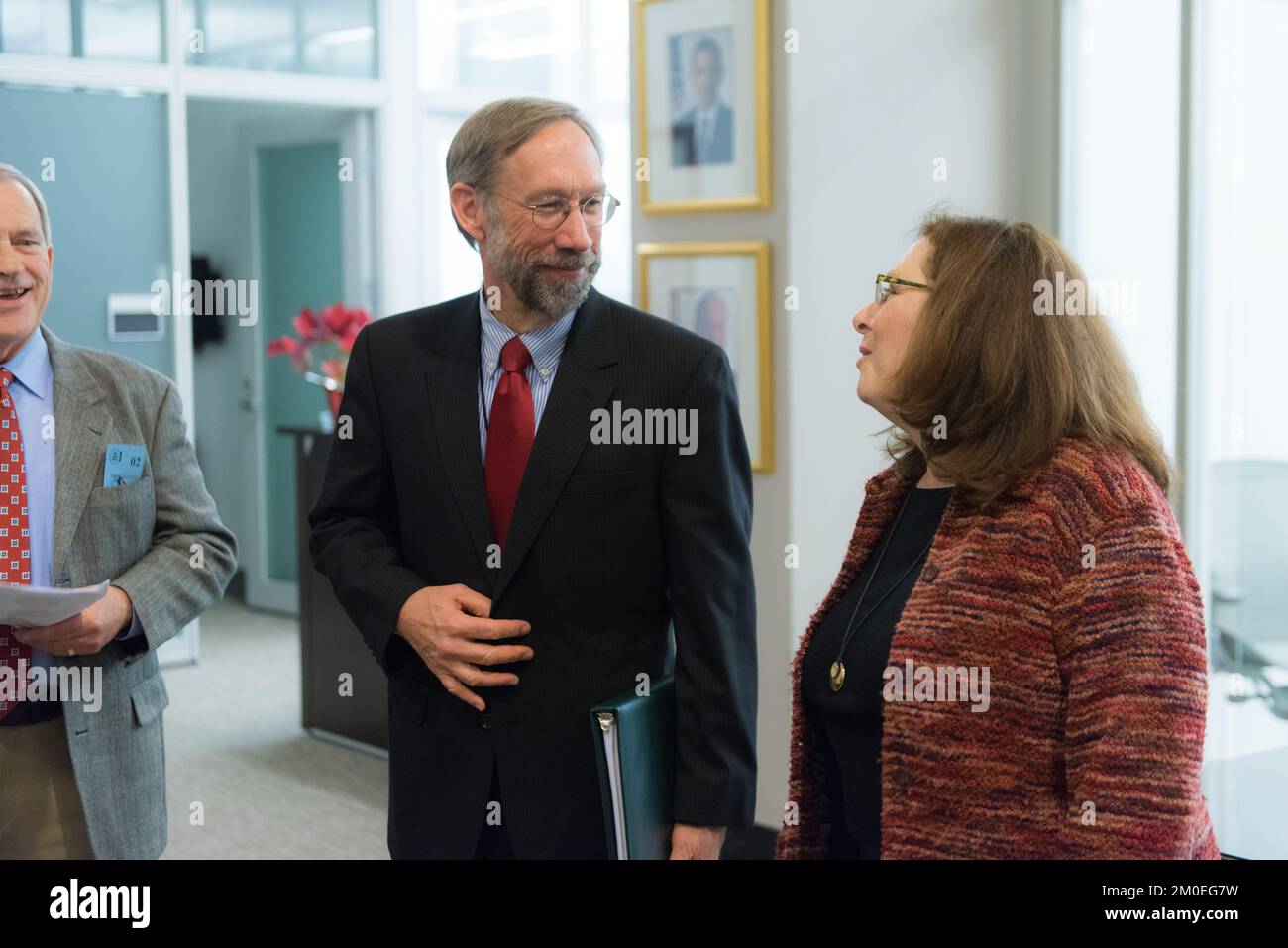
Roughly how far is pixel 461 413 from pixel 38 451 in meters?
0.60

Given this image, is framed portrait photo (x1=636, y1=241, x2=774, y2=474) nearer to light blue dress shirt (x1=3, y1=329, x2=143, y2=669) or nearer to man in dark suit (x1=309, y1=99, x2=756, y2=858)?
man in dark suit (x1=309, y1=99, x2=756, y2=858)

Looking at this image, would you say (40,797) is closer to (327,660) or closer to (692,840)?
(692,840)

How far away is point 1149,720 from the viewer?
133 cm

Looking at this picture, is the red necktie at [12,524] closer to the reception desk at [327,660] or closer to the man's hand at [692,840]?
the man's hand at [692,840]

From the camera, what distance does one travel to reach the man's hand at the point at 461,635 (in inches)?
67.9

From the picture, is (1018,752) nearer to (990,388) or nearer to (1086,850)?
(1086,850)

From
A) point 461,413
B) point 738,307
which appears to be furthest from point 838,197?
point 461,413

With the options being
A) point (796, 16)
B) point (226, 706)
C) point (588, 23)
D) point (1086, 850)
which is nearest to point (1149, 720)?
point (1086, 850)

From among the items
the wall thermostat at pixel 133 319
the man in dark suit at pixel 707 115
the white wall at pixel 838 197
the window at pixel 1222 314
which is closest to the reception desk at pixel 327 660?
the wall thermostat at pixel 133 319

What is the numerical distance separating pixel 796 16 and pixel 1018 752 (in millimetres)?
2674

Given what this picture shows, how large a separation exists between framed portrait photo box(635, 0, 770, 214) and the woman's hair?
7.30 ft

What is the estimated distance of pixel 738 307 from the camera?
12.4ft

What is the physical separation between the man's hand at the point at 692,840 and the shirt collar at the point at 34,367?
106cm

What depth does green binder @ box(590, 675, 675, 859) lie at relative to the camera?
65.0 inches
